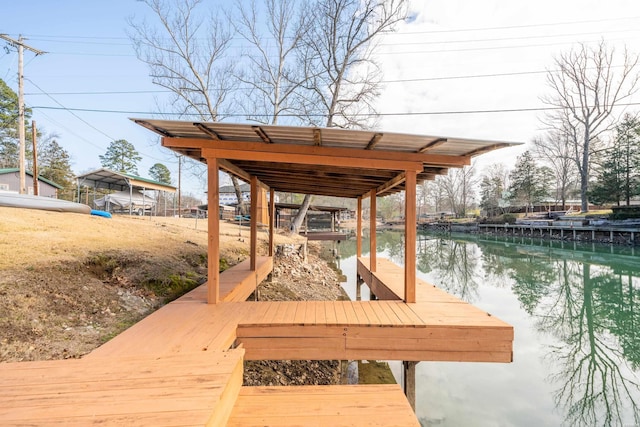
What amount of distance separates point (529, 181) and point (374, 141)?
135 ft

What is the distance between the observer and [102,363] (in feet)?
7.57

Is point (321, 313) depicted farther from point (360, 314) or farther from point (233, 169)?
point (233, 169)

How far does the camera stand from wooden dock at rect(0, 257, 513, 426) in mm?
1767

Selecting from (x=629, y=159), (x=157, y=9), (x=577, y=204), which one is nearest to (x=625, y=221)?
(x=629, y=159)

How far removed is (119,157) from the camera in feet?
126

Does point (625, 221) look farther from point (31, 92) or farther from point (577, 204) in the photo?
point (31, 92)

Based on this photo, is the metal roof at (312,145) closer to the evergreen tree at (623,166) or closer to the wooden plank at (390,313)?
the wooden plank at (390,313)

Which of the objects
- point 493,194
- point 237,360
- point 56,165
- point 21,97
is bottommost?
point 237,360

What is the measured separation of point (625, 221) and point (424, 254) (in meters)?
14.8

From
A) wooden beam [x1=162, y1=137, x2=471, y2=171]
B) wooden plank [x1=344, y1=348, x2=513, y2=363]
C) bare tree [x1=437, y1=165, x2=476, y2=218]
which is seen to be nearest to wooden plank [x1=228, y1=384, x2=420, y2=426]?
wooden plank [x1=344, y1=348, x2=513, y2=363]

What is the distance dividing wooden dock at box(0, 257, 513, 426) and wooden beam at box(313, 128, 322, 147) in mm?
2069

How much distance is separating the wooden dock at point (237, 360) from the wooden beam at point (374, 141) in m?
2.04

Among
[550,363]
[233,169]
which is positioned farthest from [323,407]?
[550,363]

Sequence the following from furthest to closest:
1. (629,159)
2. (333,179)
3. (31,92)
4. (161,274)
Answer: (629,159), (31,92), (333,179), (161,274)
